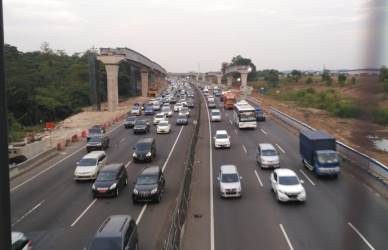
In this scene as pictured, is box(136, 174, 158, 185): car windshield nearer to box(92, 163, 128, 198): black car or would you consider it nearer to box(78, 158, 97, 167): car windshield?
box(92, 163, 128, 198): black car

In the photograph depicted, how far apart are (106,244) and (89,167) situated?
13.0m

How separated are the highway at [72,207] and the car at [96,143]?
8.54 feet

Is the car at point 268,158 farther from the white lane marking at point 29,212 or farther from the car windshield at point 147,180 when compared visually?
the white lane marking at point 29,212

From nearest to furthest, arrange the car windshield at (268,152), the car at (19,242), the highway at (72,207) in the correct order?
the car at (19,242) → the highway at (72,207) → the car windshield at (268,152)

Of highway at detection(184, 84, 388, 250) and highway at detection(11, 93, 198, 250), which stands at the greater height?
highway at detection(184, 84, 388, 250)

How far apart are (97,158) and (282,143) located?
15.6 meters

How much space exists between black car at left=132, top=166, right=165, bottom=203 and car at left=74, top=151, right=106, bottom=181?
195 inches

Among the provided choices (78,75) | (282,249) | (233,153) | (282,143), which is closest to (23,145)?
(233,153)

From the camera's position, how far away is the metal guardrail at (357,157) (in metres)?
4.88

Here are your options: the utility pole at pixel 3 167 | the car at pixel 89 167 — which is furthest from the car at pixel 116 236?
the car at pixel 89 167

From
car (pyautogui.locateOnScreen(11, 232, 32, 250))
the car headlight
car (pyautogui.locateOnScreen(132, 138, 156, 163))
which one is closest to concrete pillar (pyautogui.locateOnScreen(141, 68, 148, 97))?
car (pyautogui.locateOnScreen(132, 138, 156, 163))

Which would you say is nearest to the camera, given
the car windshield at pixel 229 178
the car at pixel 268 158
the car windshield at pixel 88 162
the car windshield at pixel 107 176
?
the car windshield at pixel 229 178

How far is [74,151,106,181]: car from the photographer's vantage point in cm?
2458

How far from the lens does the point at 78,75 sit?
97125mm
